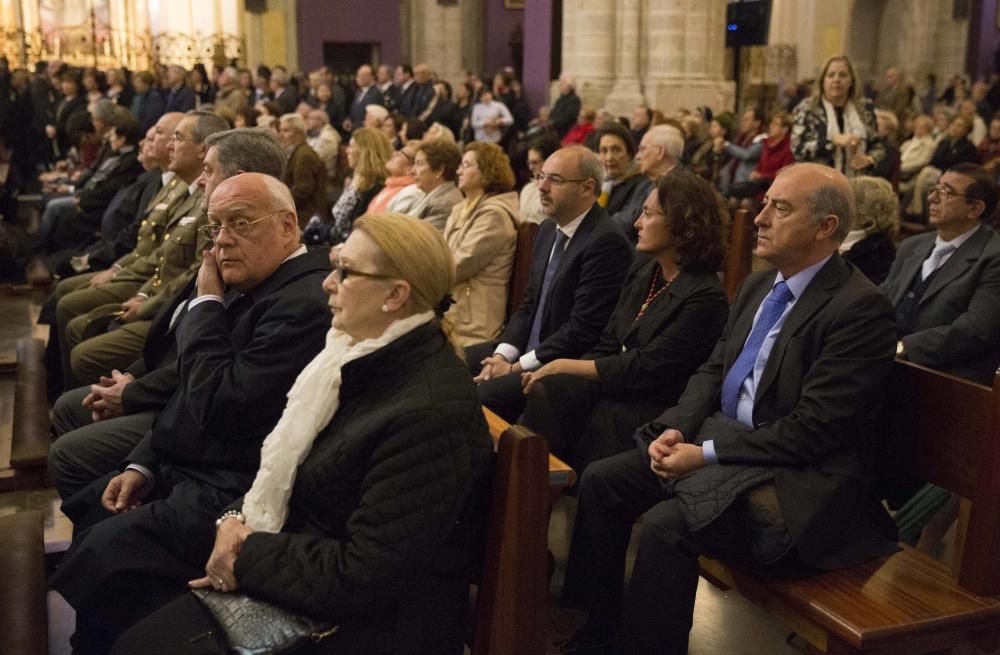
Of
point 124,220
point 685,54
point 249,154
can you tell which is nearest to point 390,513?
point 249,154

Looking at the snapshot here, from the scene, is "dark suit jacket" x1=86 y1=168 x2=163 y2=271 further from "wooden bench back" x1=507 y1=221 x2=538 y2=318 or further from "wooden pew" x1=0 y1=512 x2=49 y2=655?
"wooden pew" x1=0 y1=512 x2=49 y2=655

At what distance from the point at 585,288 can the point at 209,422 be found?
1729mm

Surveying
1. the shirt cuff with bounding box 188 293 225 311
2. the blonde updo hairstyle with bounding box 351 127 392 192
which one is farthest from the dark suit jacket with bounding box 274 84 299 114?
the shirt cuff with bounding box 188 293 225 311

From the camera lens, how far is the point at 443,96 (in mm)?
15391

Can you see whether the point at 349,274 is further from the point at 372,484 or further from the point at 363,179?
the point at 363,179

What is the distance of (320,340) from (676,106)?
34.5ft

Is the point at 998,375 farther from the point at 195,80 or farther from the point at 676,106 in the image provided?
the point at 195,80

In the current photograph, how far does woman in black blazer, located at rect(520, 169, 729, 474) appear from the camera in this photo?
348 cm

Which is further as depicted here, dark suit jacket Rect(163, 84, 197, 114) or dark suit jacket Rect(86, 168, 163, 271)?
dark suit jacket Rect(163, 84, 197, 114)

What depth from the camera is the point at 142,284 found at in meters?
5.36

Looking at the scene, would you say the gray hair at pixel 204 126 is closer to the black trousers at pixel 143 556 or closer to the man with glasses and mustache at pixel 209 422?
the man with glasses and mustache at pixel 209 422

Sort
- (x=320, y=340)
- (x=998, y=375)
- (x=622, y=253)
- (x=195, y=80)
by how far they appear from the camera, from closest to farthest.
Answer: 1. (x=998, y=375)
2. (x=320, y=340)
3. (x=622, y=253)
4. (x=195, y=80)

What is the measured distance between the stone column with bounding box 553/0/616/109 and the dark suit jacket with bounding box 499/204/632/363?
910cm

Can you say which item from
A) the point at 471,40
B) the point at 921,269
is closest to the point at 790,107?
the point at 471,40
